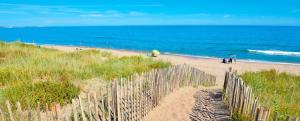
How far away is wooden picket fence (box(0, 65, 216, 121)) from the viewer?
17.9 feet

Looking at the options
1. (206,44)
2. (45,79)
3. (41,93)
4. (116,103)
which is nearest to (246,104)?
(116,103)

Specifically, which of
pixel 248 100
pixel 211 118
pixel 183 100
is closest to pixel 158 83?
pixel 183 100

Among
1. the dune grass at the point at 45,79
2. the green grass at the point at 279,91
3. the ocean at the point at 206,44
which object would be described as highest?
the dune grass at the point at 45,79

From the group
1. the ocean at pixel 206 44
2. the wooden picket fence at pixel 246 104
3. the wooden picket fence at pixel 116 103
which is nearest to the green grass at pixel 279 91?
the wooden picket fence at pixel 246 104

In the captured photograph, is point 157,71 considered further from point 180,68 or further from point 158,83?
point 180,68

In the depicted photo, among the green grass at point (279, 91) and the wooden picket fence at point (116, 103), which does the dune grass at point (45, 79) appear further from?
the green grass at point (279, 91)

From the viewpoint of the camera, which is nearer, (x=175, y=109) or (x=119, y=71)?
(x=175, y=109)

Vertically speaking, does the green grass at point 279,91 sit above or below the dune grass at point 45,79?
below

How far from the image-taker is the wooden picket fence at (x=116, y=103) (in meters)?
5.45

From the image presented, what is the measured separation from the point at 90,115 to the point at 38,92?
306 cm

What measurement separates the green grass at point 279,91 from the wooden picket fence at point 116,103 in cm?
292

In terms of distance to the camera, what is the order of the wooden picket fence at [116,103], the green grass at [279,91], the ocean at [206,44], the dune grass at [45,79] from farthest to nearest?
the ocean at [206,44]
the dune grass at [45,79]
the green grass at [279,91]
the wooden picket fence at [116,103]

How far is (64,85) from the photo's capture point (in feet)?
30.2

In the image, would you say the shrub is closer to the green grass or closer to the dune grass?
the dune grass
